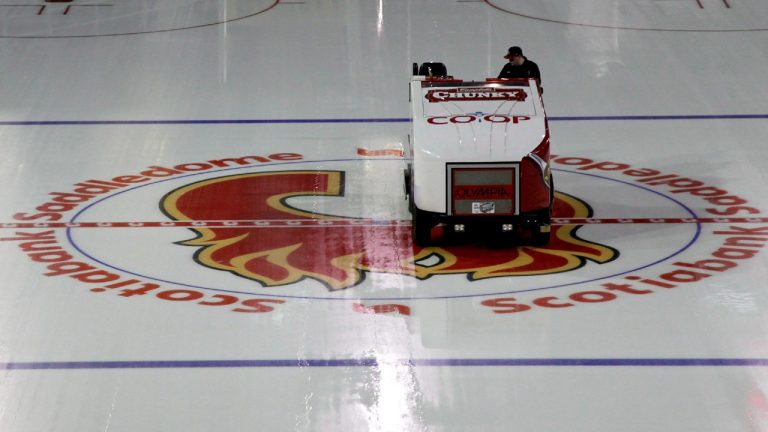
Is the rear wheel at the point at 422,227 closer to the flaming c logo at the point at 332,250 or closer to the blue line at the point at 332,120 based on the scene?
the flaming c logo at the point at 332,250

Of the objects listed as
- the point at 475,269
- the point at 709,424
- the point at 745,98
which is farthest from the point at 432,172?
the point at 745,98

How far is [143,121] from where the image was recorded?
12148 millimetres

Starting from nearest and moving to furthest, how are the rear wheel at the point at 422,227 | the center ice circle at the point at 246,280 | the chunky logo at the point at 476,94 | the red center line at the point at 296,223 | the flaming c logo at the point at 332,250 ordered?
1. the center ice circle at the point at 246,280
2. the flaming c logo at the point at 332,250
3. the rear wheel at the point at 422,227
4. the chunky logo at the point at 476,94
5. the red center line at the point at 296,223

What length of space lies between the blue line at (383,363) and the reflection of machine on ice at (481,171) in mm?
1726

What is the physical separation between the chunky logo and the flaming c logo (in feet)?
3.13

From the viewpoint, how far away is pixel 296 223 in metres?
9.24

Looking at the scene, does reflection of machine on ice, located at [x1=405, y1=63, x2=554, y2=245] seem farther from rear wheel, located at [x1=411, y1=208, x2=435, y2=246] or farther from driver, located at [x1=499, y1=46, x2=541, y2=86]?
driver, located at [x1=499, y1=46, x2=541, y2=86]

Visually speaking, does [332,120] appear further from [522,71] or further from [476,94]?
[476,94]

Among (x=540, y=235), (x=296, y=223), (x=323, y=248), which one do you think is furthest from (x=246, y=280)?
(x=540, y=235)

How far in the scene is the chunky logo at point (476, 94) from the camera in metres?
8.81

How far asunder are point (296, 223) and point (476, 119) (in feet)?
5.15

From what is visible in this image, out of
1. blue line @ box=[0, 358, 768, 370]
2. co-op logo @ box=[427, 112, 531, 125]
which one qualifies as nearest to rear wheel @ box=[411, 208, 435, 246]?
co-op logo @ box=[427, 112, 531, 125]

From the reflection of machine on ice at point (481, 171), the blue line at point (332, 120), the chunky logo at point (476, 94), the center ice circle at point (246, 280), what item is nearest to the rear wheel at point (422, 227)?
the reflection of machine on ice at point (481, 171)

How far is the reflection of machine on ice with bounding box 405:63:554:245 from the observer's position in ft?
27.3
